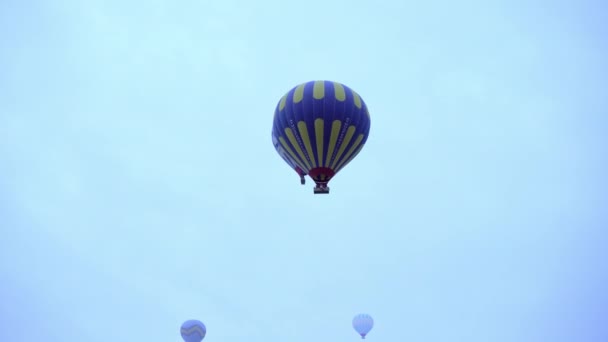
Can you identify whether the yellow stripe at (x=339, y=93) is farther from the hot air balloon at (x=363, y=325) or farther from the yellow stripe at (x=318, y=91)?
the hot air balloon at (x=363, y=325)

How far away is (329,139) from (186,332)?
46.6 feet

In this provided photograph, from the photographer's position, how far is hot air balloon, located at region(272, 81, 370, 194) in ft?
89.9

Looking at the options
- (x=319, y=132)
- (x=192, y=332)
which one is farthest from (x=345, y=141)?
(x=192, y=332)

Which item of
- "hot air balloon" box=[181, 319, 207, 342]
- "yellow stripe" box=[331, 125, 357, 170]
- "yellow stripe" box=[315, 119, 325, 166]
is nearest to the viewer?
"yellow stripe" box=[315, 119, 325, 166]

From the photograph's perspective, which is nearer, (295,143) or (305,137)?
(305,137)

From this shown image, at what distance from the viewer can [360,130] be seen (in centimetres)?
2848

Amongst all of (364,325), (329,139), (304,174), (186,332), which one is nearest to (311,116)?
(329,139)

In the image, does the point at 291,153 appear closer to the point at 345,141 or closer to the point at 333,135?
the point at 333,135

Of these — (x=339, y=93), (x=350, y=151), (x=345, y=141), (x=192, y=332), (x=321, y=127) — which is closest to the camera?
(x=321, y=127)

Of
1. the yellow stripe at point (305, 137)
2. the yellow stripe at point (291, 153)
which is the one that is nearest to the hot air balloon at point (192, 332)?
the yellow stripe at point (291, 153)

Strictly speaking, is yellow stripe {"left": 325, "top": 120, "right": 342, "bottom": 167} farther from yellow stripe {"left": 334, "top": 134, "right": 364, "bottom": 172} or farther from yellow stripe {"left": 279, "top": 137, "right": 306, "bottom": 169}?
yellow stripe {"left": 279, "top": 137, "right": 306, "bottom": 169}

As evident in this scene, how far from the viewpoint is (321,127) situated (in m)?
27.3

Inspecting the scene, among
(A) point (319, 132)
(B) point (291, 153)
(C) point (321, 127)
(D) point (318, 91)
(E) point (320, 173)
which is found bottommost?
(E) point (320, 173)

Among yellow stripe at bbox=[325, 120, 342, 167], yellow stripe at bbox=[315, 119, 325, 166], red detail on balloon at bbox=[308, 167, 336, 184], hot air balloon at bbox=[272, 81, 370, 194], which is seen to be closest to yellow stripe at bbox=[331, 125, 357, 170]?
hot air balloon at bbox=[272, 81, 370, 194]
